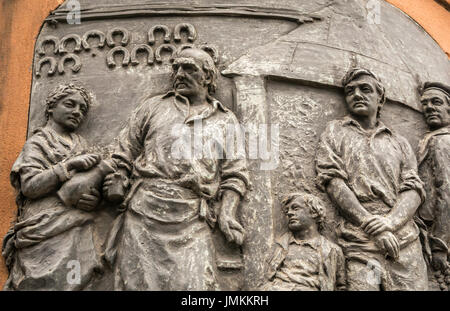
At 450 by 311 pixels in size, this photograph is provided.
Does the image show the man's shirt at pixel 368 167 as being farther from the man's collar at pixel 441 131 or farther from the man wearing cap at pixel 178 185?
the man wearing cap at pixel 178 185

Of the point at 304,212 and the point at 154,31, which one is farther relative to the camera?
the point at 154,31

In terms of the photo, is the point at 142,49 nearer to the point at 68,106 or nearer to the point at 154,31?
the point at 154,31

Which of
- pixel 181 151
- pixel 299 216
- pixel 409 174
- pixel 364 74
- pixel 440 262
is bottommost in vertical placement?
pixel 440 262

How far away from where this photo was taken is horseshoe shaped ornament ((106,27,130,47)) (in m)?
8.30

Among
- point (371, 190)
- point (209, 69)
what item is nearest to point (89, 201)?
point (209, 69)

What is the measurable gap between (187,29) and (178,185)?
201 cm

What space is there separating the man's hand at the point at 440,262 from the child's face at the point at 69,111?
148 inches

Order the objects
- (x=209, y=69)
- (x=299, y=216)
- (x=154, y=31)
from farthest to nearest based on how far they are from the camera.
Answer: (x=154, y=31) < (x=209, y=69) < (x=299, y=216)

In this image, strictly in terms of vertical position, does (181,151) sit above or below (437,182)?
above

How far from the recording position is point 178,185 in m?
7.15

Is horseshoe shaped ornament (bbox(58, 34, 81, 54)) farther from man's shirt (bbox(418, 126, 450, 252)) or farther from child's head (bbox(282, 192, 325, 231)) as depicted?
man's shirt (bbox(418, 126, 450, 252))

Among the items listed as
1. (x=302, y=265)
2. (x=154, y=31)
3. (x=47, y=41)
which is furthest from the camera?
(x=47, y=41)

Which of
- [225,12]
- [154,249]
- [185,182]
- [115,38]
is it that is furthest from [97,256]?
[225,12]

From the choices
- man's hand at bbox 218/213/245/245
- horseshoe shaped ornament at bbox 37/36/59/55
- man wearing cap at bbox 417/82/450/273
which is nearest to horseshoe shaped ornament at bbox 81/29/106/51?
horseshoe shaped ornament at bbox 37/36/59/55
